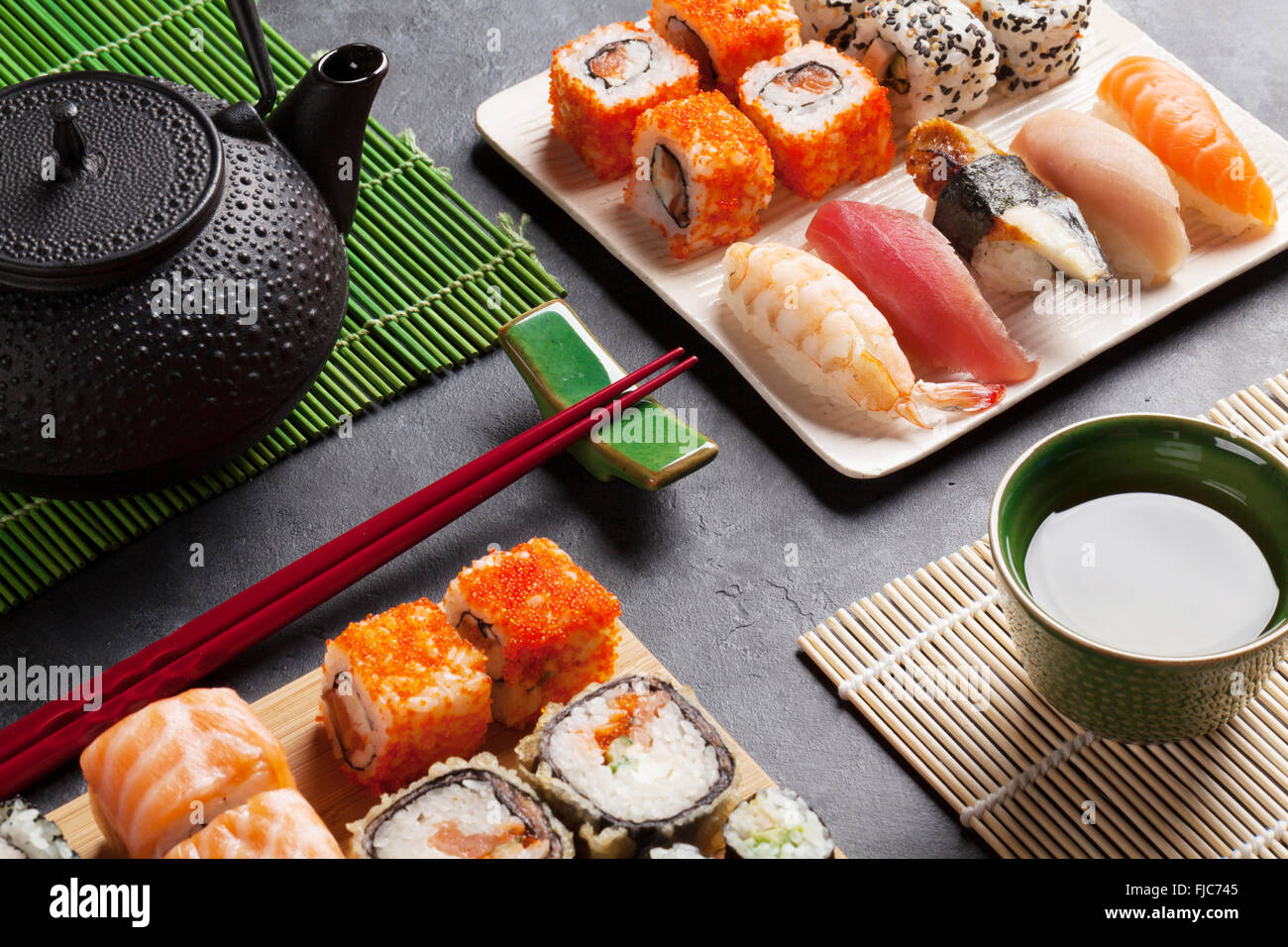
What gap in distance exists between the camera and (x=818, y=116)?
2.58 metres

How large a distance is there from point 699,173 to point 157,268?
976 millimetres

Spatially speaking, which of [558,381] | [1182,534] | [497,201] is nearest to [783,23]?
[497,201]

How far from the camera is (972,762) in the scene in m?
1.93

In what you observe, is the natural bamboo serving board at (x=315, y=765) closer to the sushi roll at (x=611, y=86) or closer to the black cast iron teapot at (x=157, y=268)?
the black cast iron teapot at (x=157, y=268)

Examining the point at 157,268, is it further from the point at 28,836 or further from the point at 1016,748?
the point at 1016,748

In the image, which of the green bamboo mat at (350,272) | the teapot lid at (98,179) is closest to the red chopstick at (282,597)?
the green bamboo mat at (350,272)

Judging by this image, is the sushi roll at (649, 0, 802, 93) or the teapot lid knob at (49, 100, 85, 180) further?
the sushi roll at (649, 0, 802, 93)

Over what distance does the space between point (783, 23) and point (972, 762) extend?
1.48 meters

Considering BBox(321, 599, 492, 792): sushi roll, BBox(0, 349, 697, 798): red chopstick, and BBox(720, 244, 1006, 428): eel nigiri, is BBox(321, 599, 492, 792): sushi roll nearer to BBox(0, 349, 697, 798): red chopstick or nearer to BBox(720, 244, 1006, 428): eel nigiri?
BBox(0, 349, 697, 798): red chopstick

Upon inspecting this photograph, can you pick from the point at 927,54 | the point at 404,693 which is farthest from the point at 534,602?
the point at 927,54

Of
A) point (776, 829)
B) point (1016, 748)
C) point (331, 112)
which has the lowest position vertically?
point (1016, 748)

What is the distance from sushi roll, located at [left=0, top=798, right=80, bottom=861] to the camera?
162 centimetres
